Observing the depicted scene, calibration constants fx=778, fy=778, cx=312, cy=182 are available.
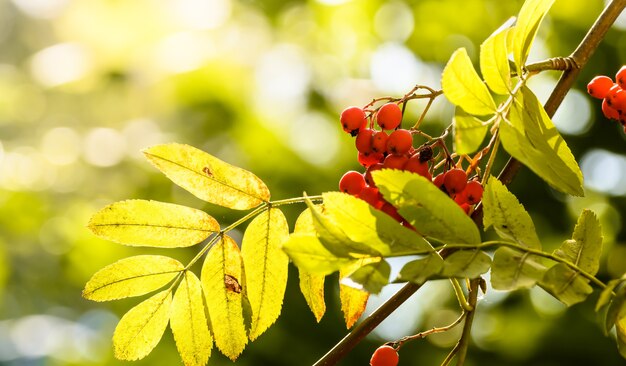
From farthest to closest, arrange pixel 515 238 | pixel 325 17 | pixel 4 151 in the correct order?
1. pixel 4 151
2. pixel 325 17
3. pixel 515 238

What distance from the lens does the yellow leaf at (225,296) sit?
2.40 ft

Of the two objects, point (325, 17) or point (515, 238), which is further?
point (325, 17)

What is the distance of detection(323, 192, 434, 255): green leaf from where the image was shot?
0.58m

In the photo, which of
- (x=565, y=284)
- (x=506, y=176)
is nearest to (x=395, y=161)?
(x=506, y=176)

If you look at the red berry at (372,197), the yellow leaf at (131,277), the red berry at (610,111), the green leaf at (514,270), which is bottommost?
the yellow leaf at (131,277)

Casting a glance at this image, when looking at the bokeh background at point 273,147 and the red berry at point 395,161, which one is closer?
the red berry at point 395,161

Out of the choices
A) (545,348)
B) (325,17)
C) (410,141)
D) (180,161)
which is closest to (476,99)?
(410,141)

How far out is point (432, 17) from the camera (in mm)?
3322

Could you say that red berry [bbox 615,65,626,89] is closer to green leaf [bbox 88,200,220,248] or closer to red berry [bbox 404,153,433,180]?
red berry [bbox 404,153,433,180]

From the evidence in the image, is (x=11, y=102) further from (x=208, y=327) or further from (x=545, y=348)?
(x=208, y=327)

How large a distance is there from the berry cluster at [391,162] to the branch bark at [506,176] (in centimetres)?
4

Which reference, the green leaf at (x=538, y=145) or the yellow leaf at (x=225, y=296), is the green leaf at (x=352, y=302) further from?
the green leaf at (x=538, y=145)

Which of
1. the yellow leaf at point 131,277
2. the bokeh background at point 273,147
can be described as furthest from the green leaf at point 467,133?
the bokeh background at point 273,147

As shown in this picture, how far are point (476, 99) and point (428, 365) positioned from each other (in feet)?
7.37
